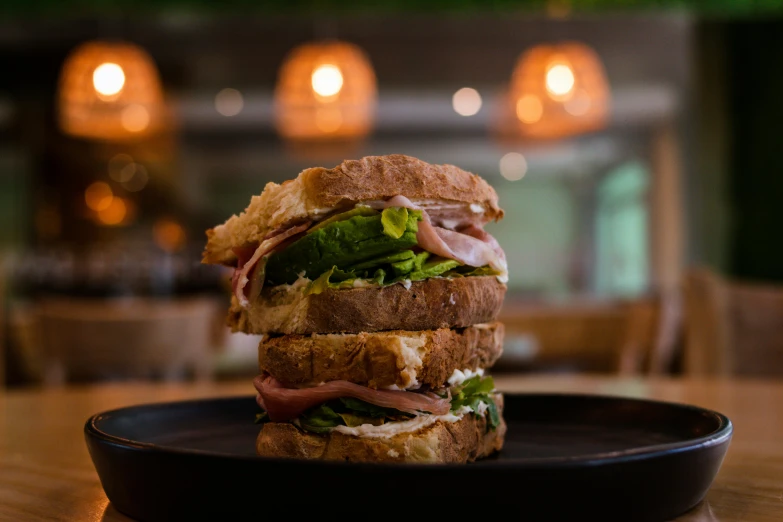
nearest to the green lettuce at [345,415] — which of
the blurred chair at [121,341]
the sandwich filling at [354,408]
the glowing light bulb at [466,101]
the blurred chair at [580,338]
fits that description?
the sandwich filling at [354,408]

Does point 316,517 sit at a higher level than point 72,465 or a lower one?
higher

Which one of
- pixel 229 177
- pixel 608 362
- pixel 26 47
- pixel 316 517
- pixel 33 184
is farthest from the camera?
pixel 229 177

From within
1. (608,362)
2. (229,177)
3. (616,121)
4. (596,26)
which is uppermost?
(596,26)

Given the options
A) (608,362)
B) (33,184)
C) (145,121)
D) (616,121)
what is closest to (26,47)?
(33,184)

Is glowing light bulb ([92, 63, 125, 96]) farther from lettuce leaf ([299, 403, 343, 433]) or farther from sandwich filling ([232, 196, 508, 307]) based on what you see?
lettuce leaf ([299, 403, 343, 433])

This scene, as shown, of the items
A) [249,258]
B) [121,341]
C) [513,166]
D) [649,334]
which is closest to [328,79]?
[649,334]

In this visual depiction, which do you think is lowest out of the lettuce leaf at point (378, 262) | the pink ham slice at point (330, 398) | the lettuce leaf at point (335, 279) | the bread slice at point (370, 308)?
the pink ham slice at point (330, 398)

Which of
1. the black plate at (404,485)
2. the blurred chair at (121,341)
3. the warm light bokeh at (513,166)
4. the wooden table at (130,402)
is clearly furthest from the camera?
the warm light bokeh at (513,166)

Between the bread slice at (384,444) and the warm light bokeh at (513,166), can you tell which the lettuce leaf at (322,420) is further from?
the warm light bokeh at (513,166)

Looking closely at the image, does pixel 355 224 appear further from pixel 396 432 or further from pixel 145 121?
pixel 145 121
